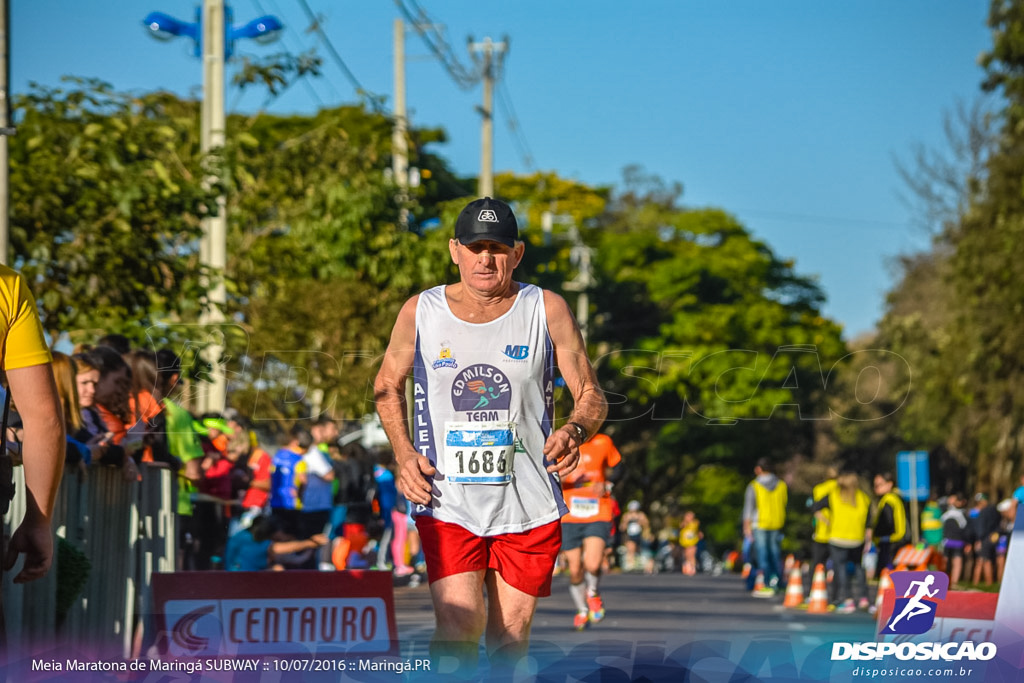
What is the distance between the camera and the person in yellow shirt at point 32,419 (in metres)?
4.47

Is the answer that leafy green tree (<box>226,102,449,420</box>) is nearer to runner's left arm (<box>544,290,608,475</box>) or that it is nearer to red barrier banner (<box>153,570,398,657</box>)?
red barrier banner (<box>153,570,398,657</box>)

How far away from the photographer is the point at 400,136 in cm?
2948

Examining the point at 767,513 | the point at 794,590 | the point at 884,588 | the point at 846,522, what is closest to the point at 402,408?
the point at 884,588

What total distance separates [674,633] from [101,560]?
5.98m

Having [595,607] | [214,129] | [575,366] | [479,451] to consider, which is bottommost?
[595,607]

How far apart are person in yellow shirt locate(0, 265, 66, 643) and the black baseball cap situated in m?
1.83

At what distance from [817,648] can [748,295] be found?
57736 millimetres

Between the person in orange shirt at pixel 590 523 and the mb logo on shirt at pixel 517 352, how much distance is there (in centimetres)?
750

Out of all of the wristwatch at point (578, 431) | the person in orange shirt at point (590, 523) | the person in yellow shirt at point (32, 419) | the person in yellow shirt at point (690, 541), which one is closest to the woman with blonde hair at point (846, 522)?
the person in orange shirt at point (590, 523)

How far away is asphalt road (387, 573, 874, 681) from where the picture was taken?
18.0 feet

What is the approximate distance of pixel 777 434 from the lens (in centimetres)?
5822

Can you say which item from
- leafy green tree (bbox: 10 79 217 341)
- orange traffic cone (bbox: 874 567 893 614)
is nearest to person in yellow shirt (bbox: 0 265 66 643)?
orange traffic cone (bbox: 874 567 893 614)

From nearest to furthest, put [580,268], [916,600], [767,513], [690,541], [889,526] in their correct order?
[916,600] < [889,526] < [767,513] < [690,541] < [580,268]

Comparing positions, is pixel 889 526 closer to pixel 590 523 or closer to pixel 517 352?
pixel 590 523
